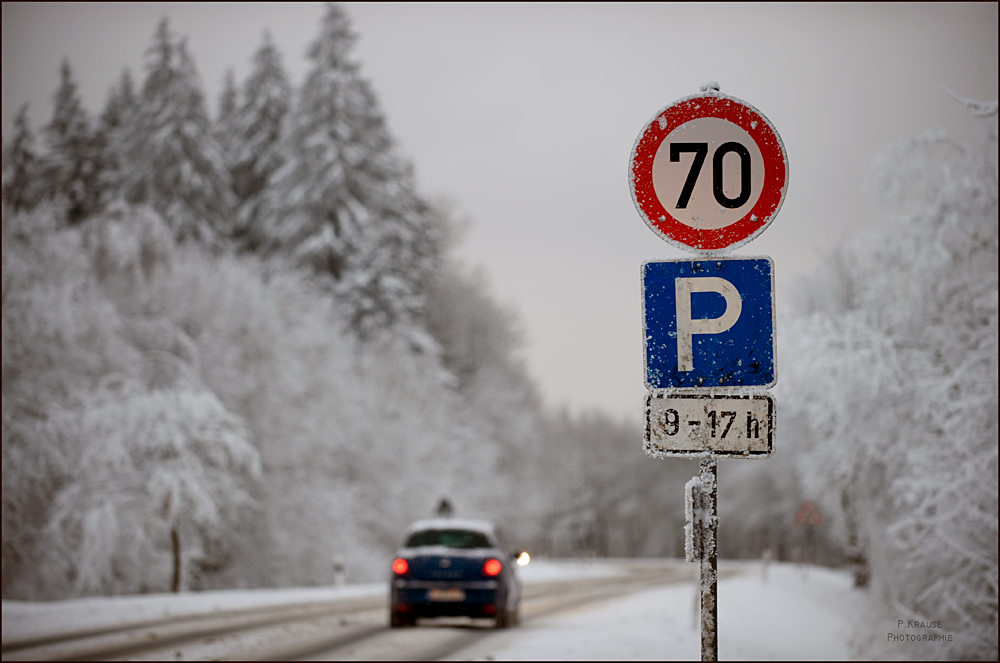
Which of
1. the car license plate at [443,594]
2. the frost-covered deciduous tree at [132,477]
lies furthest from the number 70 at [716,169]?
the frost-covered deciduous tree at [132,477]

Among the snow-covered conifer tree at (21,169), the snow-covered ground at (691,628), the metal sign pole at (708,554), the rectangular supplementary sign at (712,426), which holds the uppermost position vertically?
the snow-covered conifer tree at (21,169)

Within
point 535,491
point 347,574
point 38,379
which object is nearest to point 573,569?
point 535,491

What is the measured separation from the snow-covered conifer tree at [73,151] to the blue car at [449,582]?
35.2 metres

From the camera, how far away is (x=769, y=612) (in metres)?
23.7

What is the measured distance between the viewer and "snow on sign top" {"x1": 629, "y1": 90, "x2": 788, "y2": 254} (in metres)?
4.01

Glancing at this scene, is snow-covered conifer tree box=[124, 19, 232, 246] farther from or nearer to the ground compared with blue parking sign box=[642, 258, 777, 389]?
farther from the ground

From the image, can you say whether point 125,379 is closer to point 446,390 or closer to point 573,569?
point 446,390

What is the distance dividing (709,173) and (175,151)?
1571 inches

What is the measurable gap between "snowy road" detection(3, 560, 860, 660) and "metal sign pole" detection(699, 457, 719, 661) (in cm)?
770

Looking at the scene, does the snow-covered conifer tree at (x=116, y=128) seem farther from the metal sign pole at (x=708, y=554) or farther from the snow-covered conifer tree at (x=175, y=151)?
the metal sign pole at (x=708, y=554)

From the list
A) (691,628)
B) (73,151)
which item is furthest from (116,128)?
(691,628)

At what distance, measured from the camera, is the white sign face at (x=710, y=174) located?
4.02 meters

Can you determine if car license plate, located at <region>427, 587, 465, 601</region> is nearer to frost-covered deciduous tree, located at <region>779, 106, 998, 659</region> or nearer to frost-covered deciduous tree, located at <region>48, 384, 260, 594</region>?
frost-covered deciduous tree, located at <region>779, 106, 998, 659</region>

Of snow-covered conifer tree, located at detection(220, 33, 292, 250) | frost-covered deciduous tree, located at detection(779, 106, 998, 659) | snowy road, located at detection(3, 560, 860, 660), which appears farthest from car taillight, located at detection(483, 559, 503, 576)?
snow-covered conifer tree, located at detection(220, 33, 292, 250)
